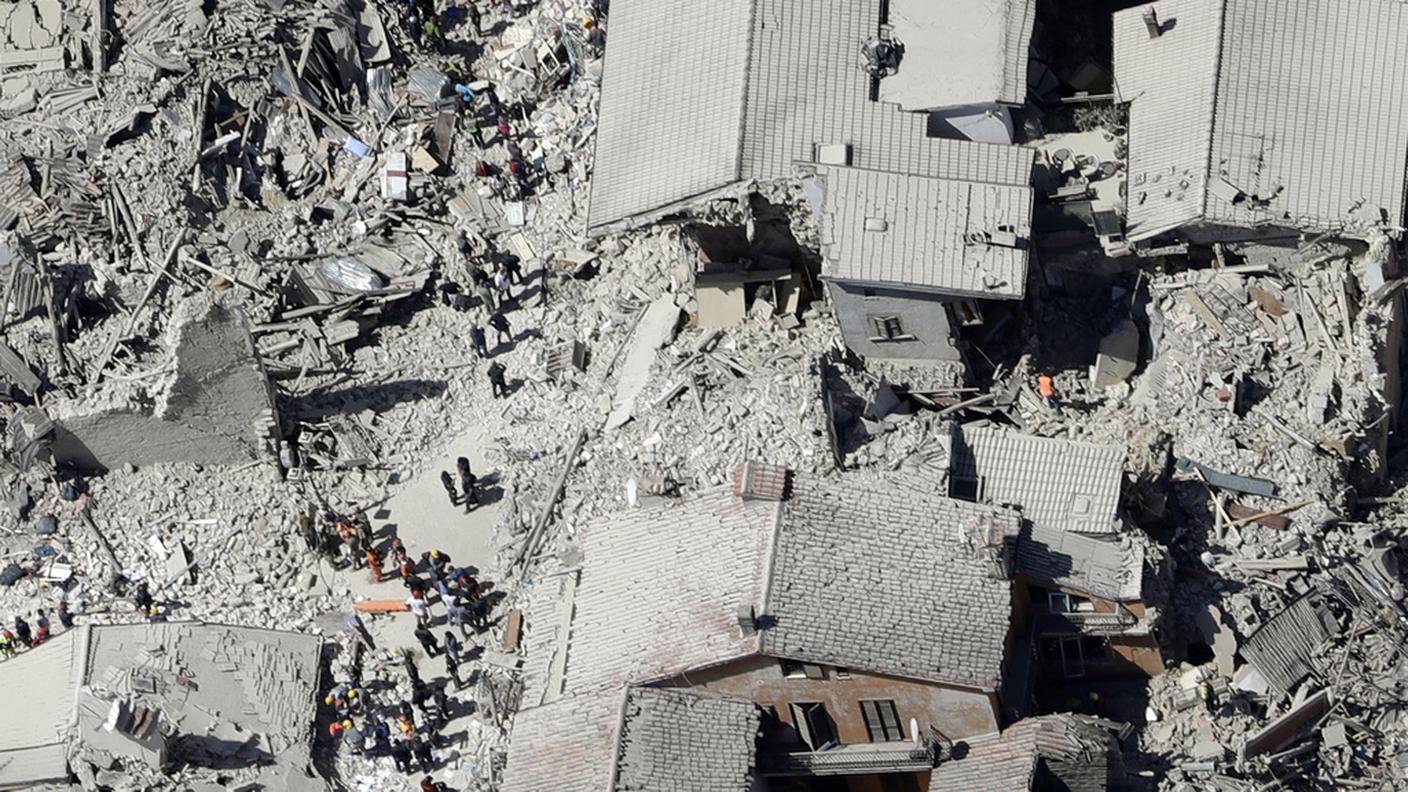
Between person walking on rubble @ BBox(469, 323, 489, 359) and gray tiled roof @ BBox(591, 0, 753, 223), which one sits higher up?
gray tiled roof @ BBox(591, 0, 753, 223)

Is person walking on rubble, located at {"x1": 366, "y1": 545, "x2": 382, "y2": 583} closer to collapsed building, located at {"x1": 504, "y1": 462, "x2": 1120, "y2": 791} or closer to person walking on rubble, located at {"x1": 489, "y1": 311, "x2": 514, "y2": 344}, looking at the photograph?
collapsed building, located at {"x1": 504, "y1": 462, "x2": 1120, "y2": 791}

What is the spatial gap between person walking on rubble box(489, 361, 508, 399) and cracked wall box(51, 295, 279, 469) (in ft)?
15.0

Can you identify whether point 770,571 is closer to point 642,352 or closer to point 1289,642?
point 642,352

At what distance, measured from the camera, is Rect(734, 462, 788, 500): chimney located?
48.8m

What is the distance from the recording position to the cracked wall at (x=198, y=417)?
52.2m

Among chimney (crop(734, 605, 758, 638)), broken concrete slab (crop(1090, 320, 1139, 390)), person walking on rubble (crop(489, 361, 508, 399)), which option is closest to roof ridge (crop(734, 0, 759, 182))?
person walking on rubble (crop(489, 361, 508, 399))

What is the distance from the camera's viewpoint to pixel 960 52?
177ft

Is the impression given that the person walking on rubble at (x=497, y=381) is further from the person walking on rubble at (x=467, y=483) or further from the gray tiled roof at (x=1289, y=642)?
the gray tiled roof at (x=1289, y=642)

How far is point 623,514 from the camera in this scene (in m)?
50.6

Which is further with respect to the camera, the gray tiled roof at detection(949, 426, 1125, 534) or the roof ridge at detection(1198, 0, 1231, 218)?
the roof ridge at detection(1198, 0, 1231, 218)

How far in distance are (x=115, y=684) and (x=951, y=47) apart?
21.1 meters

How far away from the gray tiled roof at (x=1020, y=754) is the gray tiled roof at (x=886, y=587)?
1.39m

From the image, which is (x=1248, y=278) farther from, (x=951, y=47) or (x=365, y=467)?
(x=365, y=467)

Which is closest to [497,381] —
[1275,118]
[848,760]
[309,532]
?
[309,532]
